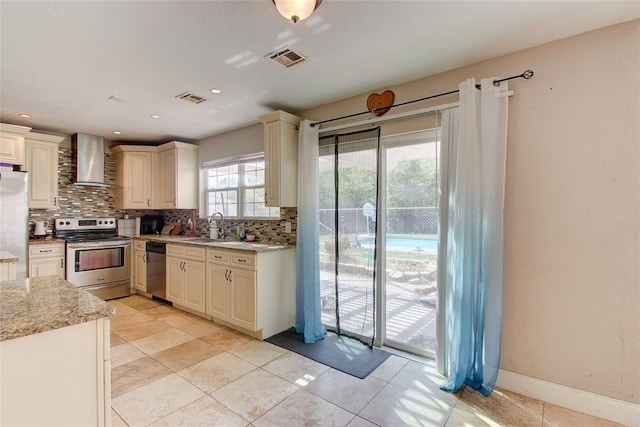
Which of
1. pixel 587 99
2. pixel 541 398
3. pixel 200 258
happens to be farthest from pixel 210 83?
pixel 541 398

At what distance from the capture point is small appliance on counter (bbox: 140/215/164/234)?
17.3ft

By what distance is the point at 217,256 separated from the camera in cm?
347

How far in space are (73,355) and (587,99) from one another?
10.3 feet

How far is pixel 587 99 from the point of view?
2.03 metres

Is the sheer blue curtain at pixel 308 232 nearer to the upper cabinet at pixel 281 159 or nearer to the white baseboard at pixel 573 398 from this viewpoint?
the upper cabinet at pixel 281 159

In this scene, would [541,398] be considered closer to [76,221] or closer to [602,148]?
[602,148]

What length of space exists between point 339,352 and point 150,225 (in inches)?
163

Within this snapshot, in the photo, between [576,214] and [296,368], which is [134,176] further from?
[576,214]

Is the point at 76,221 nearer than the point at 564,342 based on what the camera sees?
No

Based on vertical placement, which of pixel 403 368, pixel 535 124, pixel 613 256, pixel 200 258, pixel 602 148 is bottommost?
pixel 403 368

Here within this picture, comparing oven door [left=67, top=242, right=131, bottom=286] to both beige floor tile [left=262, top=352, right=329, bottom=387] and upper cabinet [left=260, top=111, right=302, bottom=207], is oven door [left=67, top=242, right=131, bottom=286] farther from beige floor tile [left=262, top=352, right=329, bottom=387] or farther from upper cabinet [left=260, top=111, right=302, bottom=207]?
beige floor tile [left=262, top=352, right=329, bottom=387]

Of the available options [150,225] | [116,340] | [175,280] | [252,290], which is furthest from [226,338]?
[150,225]

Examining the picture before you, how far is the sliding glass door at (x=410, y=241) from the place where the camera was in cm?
270

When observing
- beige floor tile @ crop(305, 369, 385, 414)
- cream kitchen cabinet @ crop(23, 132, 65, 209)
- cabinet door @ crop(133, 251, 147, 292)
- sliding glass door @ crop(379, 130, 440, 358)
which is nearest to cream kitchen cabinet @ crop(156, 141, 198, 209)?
cabinet door @ crop(133, 251, 147, 292)
